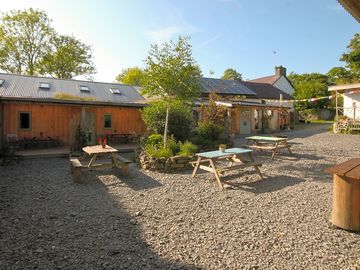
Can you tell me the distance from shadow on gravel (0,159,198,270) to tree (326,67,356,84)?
127 feet

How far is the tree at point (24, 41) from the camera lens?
30.5 metres

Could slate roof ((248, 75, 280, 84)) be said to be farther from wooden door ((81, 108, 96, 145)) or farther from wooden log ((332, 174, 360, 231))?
wooden log ((332, 174, 360, 231))

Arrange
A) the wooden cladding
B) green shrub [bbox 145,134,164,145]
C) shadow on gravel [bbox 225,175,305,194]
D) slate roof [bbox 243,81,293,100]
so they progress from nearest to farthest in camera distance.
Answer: shadow on gravel [bbox 225,175,305,194]
green shrub [bbox 145,134,164,145]
the wooden cladding
slate roof [bbox 243,81,293,100]

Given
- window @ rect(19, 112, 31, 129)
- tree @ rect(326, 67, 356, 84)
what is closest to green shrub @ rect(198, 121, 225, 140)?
window @ rect(19, 112, 31, 129)

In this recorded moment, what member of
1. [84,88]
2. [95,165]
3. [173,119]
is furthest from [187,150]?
[84,88]

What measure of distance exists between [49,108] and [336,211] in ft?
42.9

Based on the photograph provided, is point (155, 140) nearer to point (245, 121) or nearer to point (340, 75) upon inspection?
point (245, 121)

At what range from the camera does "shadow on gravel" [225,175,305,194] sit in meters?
6.10

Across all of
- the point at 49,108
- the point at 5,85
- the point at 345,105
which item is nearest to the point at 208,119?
the point at 49,108

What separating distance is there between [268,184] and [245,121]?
16.1 metres

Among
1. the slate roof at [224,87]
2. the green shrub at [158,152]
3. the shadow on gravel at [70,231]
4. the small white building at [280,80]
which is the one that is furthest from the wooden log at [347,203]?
the small white building at [280,80]

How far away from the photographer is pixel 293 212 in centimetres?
465

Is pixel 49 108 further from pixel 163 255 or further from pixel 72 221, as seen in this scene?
pixel 163 255

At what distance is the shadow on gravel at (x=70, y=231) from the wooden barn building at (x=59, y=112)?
19.7 feet
